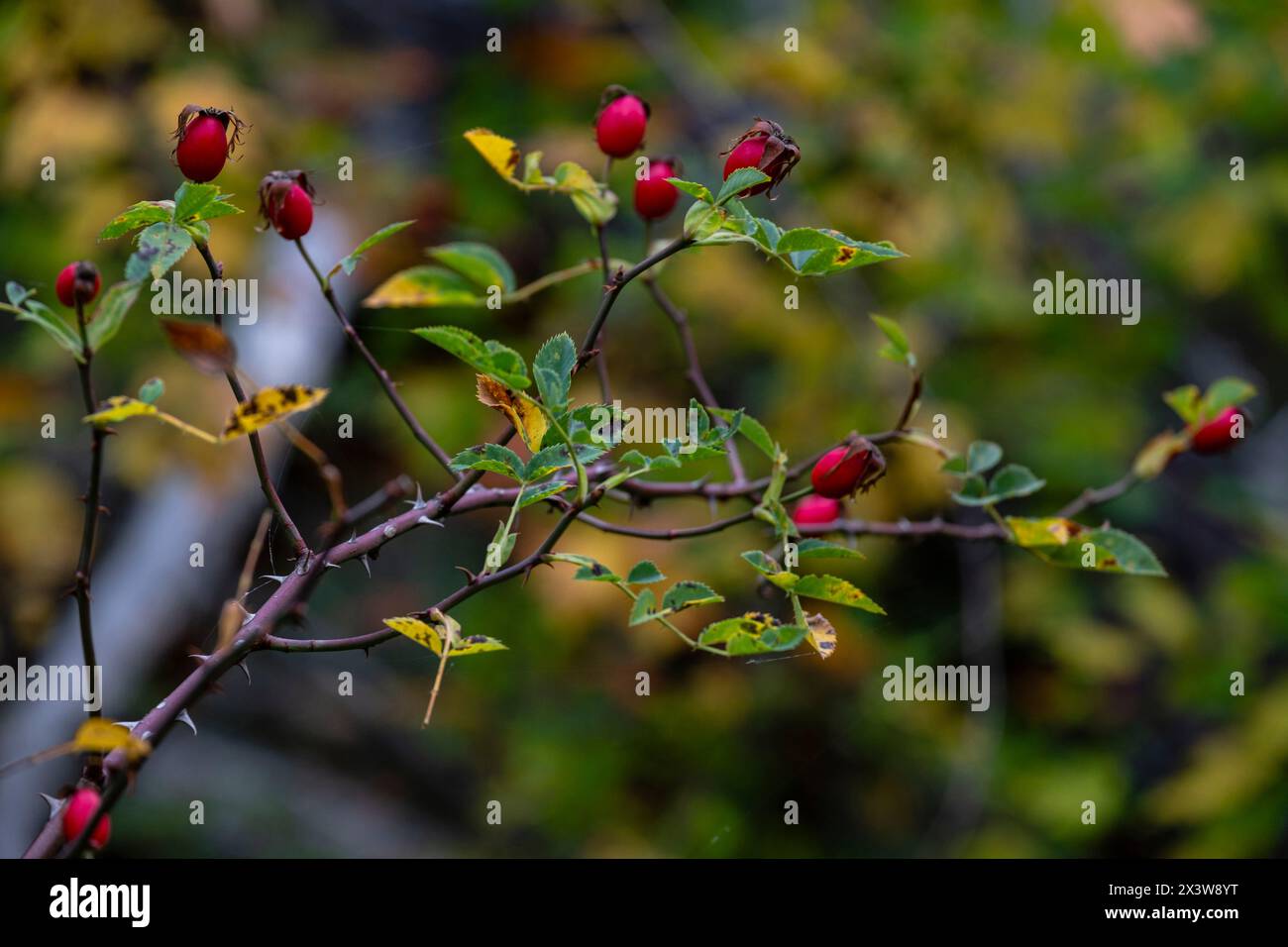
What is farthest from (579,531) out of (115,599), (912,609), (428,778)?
(428,778)

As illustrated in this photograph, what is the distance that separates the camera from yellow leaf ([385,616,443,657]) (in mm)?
502

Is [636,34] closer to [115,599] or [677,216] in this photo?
[677,216]

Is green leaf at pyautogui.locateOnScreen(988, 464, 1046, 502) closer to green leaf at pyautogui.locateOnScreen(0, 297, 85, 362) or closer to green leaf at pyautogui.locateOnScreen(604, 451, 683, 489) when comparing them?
green leaf at pyautogui.locateOnScreen(604, 451, 683, 489)

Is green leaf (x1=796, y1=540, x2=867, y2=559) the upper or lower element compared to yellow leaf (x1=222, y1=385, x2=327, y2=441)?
lower

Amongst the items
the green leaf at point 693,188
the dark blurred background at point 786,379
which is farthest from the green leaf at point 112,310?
the dark blurred background at point 786,379

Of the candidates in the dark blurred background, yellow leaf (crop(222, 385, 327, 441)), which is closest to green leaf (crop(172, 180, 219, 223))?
yellow leaf (crop(222, 385, 327, 441))

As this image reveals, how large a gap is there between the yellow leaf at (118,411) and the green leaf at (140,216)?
3.8 inches

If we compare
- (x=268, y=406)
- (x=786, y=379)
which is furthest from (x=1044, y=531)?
(x=786, y=379)

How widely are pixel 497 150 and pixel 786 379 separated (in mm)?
1274

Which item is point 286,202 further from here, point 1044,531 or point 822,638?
point 1044,531

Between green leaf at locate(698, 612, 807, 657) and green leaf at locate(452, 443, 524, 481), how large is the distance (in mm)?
130

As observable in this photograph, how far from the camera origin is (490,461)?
0.51m

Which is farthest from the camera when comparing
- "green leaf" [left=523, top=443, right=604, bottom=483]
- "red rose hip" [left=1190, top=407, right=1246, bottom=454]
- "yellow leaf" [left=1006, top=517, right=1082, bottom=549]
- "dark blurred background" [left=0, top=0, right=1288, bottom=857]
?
"dark blurred background" [left=0, top=0, right=1288, bottom=857]

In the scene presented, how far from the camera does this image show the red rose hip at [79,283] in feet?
1.53
